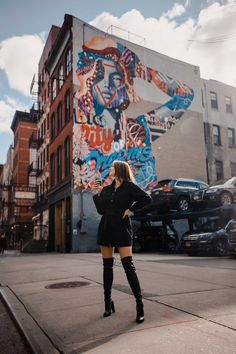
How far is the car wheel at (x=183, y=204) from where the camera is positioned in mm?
17438

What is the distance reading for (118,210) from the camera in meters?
4.05

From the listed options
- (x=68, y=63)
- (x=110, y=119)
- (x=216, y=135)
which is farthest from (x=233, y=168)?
(x=68, y=63)

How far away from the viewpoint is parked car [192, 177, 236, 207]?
1592cm

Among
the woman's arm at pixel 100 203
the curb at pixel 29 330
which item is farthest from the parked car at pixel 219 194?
the woman's arm at pixel 100 203

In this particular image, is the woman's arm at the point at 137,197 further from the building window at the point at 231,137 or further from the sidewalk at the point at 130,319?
the building window at the point at 231,137

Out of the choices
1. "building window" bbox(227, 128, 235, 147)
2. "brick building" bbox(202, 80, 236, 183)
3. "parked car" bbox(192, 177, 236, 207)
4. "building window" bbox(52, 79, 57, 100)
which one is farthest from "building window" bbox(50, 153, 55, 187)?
"building window" bbox(227, 128, 235, 147)

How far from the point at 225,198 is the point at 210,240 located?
2.45m

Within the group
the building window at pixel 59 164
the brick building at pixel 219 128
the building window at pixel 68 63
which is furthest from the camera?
the brick building at pixel 219 128

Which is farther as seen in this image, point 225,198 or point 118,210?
point 225,198

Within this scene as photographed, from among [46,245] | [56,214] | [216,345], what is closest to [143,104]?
[56,214]

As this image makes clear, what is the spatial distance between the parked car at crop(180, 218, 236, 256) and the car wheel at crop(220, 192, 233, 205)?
36.0 inches

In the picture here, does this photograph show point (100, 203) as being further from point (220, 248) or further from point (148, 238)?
point (148, 238)

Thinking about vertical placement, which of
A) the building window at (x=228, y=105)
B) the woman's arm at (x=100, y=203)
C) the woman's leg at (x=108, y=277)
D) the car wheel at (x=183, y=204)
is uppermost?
the building window at (x=228, y=105)

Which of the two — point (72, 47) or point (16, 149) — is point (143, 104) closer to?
point (72, 47)
